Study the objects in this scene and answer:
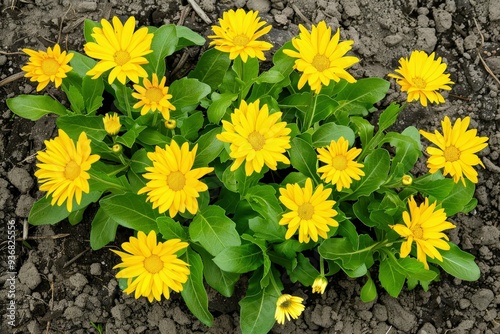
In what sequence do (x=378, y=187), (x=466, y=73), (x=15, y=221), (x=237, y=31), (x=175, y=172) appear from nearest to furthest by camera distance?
(x=175, y=172), (x=237, y=31), (x=378, y=187), (x=15, y=221), (x=466, y=73)

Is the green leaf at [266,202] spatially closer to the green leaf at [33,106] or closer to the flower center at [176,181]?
the flower center at [176,181]

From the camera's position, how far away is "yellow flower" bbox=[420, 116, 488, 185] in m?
2.33

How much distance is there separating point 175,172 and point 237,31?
0.65m

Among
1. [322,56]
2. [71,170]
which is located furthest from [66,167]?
[322,56]

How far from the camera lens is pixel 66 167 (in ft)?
7.13

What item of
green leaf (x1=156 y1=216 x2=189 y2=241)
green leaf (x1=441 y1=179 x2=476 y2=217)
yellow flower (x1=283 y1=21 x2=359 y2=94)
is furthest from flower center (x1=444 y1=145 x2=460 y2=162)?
green leaf (x1=156 y1=216 x2=189 y2=241)

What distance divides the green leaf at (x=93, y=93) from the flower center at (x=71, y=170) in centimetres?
58

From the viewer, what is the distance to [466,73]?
3.12m

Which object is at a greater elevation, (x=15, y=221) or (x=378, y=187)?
(x=378, y=187)

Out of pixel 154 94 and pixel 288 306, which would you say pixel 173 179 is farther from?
pixel 288 306

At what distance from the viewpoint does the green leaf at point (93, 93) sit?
2689 mm

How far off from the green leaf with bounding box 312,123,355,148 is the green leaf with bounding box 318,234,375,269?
1.49ft

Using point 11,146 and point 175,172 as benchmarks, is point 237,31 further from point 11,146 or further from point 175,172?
point 11,146

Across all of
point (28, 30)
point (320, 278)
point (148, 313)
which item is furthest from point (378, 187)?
point (28, 30)
